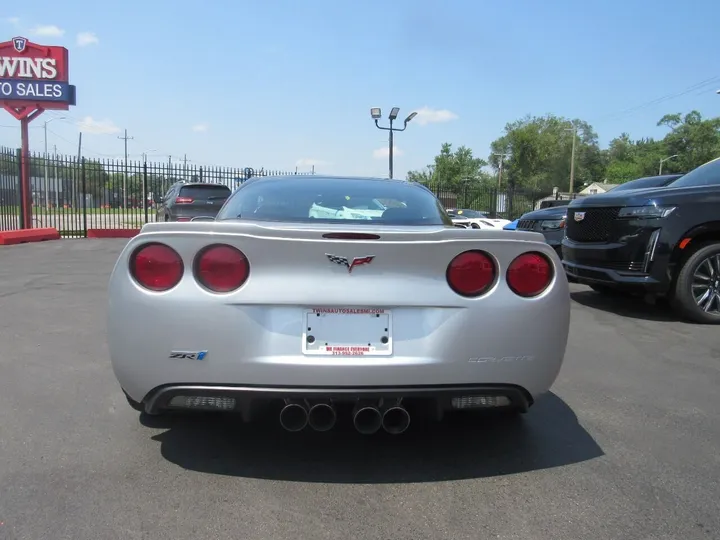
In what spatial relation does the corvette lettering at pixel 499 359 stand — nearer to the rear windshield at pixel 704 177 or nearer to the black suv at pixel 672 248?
the black suv at pixel 672 248

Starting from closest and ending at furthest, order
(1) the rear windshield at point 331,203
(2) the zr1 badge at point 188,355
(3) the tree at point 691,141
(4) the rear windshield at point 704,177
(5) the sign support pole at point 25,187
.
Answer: (2) the zr1 badge at point 188,355, (1) the rear windshield at point 331,203, (4) the rear windshield at point 704,177, (5) the sign support pole at point 25,187, (3) the tree at point 691,141

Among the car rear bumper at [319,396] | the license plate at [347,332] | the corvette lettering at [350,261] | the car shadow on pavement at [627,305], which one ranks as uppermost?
the corvette lettering at [350,261]

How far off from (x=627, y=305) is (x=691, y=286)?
1.24m

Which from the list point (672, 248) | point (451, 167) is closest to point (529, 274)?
point (672, 248)

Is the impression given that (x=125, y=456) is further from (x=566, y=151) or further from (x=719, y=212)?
(x=566, y=151)

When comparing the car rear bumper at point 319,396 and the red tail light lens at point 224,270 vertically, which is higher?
the red tail light lens at point 224,270

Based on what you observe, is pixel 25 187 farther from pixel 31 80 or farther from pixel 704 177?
pixel 704 177

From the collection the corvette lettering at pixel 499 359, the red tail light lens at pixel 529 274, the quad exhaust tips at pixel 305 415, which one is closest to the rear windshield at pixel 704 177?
the red tail light lens at pixel 529 274

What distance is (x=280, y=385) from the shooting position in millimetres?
2471

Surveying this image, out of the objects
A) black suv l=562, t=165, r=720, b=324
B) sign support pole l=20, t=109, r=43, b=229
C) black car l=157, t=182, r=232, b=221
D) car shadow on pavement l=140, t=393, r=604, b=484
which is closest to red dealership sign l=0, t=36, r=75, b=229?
sign support pole l=20, t=109, r=43, b=229

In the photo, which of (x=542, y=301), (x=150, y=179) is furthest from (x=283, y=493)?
(x=150, y=179)

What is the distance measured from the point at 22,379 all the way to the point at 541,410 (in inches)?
136

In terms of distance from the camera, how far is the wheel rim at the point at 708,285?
243 inches

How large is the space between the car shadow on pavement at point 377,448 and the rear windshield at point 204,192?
1256 centimetres
